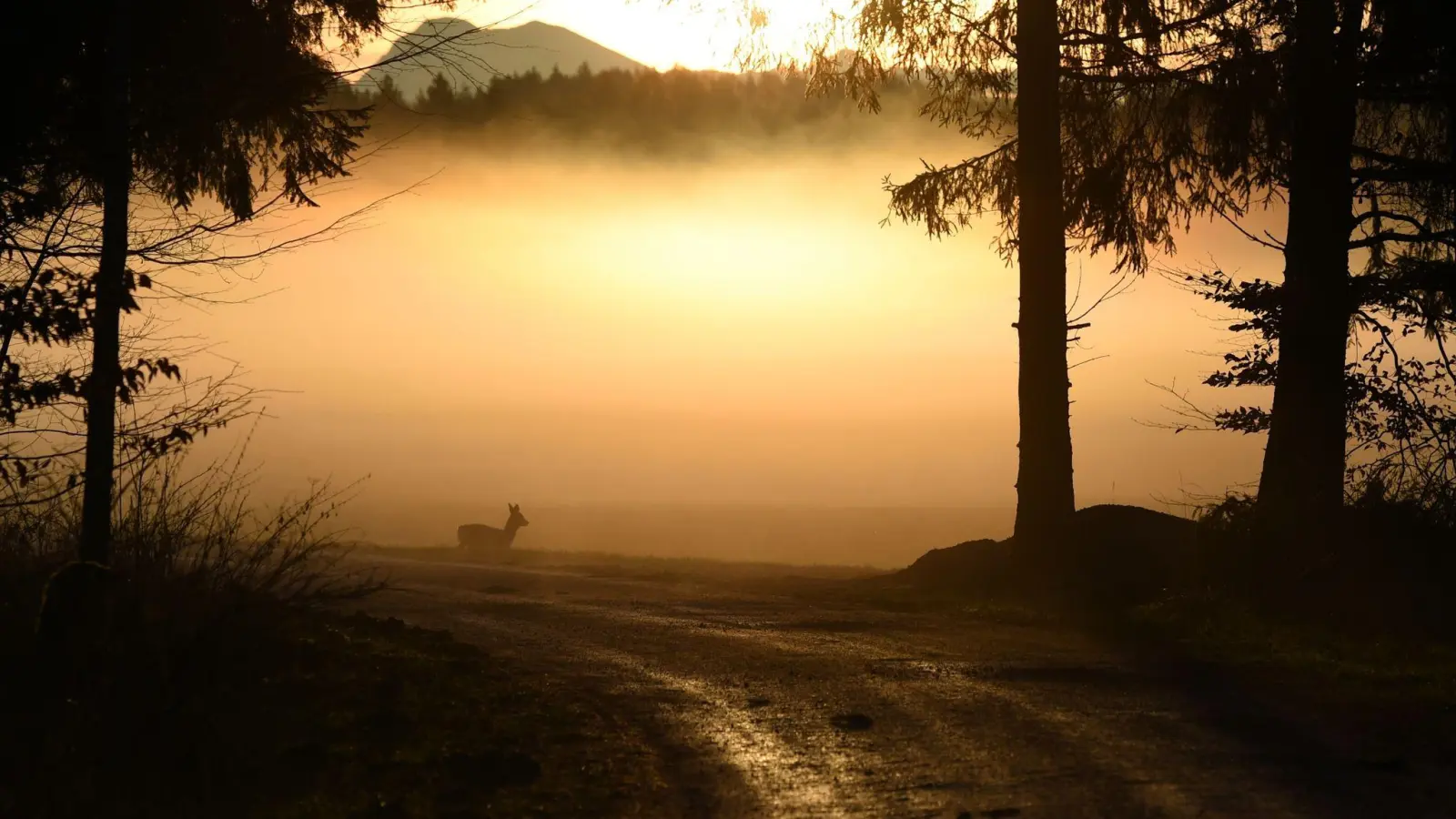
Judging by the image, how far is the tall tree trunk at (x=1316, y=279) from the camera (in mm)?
13102

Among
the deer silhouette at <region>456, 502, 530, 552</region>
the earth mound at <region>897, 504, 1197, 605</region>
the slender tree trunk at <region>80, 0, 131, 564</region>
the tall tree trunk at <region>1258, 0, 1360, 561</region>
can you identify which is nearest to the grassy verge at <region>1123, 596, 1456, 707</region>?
the earth mound at <region>897, 504, 1197, 605</region>

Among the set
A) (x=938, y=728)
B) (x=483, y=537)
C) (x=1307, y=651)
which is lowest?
(x=938, y=728)

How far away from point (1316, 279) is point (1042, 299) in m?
2.85

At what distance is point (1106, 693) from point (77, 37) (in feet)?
29.6

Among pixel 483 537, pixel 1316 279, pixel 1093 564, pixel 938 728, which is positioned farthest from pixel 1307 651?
pixel 483 537

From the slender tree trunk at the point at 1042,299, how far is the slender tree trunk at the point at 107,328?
9370mm

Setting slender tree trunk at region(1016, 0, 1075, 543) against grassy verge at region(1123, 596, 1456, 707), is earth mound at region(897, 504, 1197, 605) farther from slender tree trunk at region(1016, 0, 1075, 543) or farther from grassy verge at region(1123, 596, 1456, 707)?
grassy verge at region(1123, 596, 1456, 707)

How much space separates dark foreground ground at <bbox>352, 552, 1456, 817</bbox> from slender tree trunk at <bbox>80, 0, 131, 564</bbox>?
9.43 ft

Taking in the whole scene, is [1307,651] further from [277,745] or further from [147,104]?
[147,104]

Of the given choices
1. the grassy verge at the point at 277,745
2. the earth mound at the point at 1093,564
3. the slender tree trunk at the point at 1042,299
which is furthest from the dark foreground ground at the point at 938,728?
the slender tree trunk at the point at 1042,299

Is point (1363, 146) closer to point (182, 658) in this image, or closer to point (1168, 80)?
point (1168, 80)

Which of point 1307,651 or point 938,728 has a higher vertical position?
point 1307,651

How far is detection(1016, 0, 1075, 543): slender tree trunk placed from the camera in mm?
14023

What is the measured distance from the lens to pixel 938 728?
695 cm
